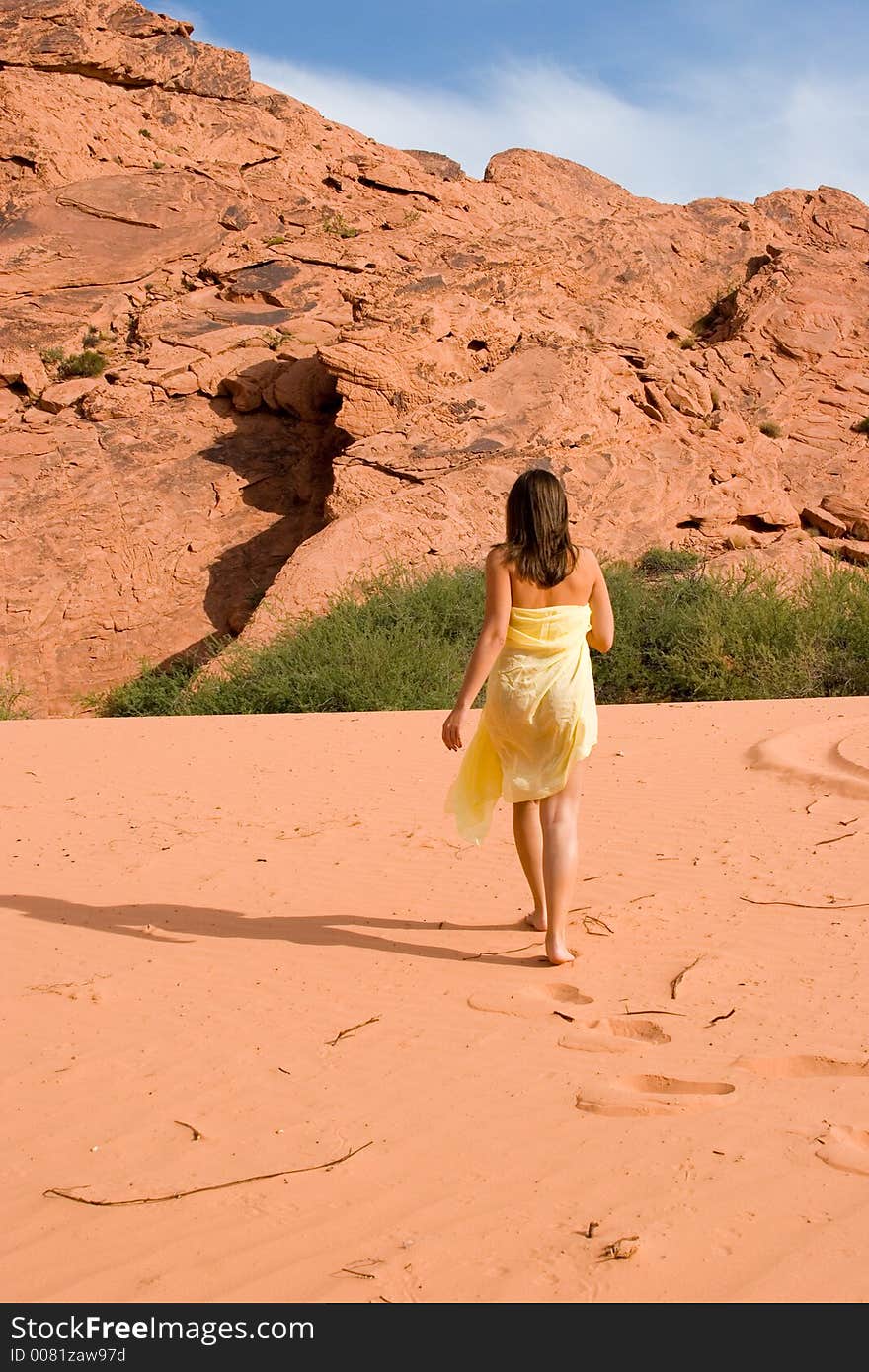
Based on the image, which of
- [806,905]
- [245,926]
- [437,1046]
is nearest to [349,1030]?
[437,1046]

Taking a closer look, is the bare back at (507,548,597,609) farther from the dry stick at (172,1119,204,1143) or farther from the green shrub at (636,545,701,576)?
the green shrub at (636,545,701,576)

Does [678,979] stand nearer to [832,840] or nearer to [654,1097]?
[654,1097]

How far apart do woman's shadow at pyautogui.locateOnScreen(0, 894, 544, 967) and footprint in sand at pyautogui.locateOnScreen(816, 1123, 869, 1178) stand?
1.77 meters

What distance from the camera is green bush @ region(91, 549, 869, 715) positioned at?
11703mm

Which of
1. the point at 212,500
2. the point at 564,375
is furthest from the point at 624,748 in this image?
the point at 212,500

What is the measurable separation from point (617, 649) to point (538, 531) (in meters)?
8.50

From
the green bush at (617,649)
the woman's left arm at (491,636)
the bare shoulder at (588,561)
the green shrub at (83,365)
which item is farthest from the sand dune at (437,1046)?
the green shrub at (83,365)

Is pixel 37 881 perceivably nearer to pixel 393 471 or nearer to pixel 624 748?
pixel 624 748

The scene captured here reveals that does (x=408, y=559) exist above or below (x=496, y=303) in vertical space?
below

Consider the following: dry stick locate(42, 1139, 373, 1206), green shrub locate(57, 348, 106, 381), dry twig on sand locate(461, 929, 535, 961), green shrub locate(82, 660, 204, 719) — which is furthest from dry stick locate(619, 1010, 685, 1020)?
green shrub locate(57, 348, 106, 381)

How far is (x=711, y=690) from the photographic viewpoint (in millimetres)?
11836

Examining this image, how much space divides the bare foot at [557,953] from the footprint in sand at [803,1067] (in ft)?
3.51

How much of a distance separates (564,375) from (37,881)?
488 inches

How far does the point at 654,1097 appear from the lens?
3.37 meters
